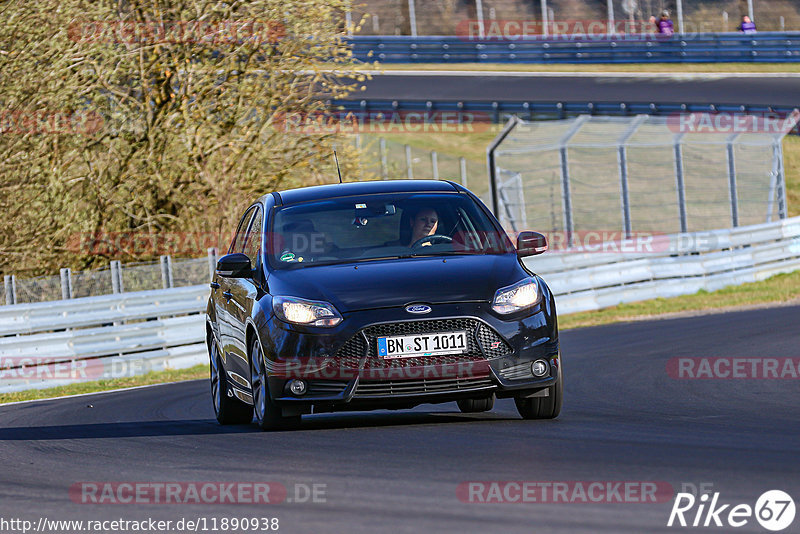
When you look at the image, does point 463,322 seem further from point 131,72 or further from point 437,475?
point 131,72

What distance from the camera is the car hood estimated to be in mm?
8133

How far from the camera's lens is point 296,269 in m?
8.80

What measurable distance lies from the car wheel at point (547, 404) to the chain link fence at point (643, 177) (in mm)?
14624

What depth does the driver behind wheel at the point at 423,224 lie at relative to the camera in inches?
359

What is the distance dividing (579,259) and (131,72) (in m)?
7.76

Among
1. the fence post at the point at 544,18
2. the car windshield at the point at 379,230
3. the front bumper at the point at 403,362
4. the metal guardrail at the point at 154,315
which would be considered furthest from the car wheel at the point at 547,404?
the fence post at the point at 544,18

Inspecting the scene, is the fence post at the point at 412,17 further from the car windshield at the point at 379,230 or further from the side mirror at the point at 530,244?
the side mirror at the point at 530,244

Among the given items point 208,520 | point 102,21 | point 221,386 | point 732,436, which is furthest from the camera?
point 102,21

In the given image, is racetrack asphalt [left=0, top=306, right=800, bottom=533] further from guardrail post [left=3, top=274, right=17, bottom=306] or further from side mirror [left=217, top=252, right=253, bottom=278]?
guardrail post [left=3, top=274, right=17, bottom=306]

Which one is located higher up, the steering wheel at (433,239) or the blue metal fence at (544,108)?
the steering wheel at (433,239)

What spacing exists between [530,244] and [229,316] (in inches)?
89.5

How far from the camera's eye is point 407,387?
317 inches

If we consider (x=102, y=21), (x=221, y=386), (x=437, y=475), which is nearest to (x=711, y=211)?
(x=102, y=21)

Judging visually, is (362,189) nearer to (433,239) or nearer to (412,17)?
(433,239)
